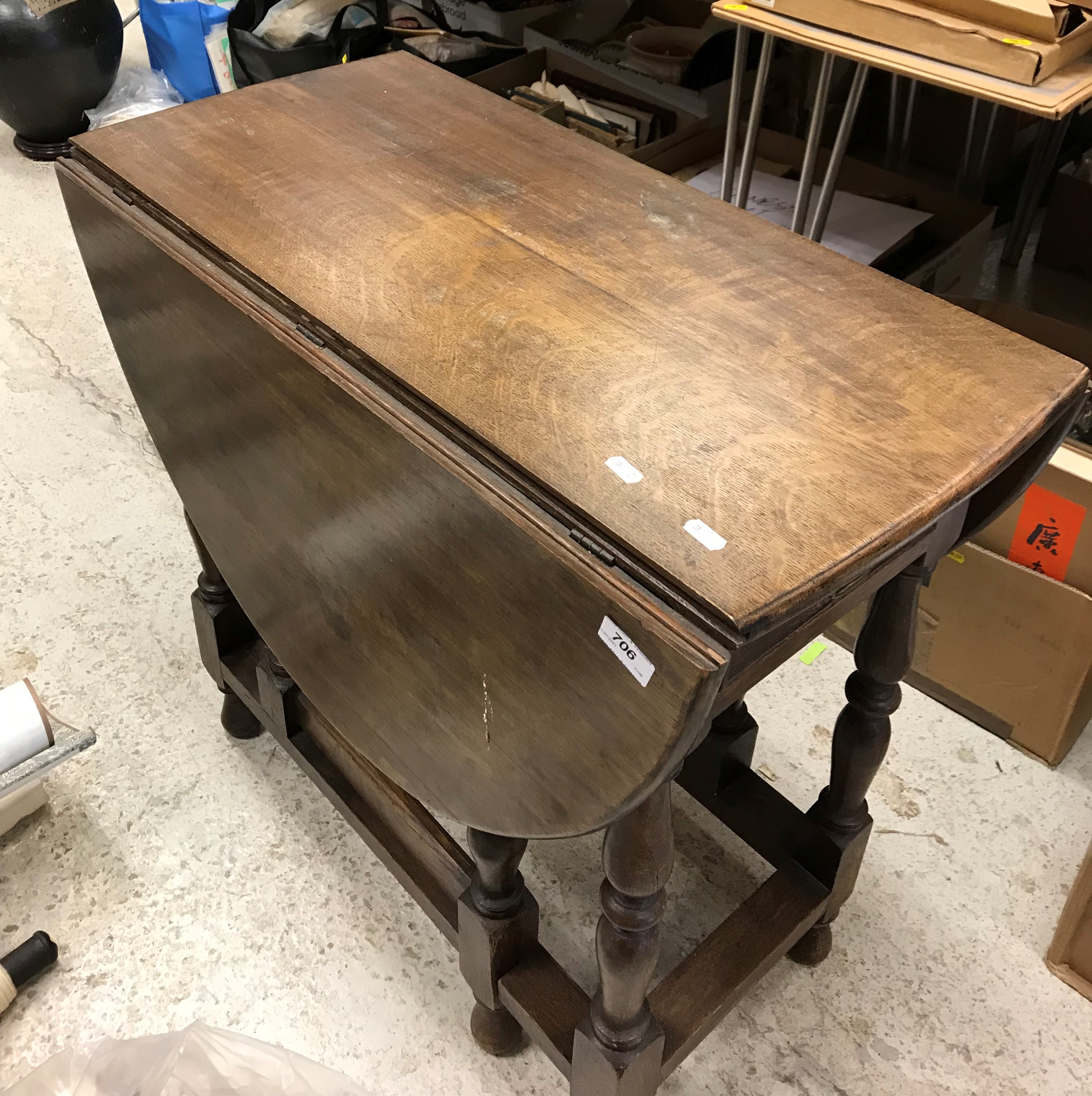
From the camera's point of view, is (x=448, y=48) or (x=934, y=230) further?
(x=448, y=48)

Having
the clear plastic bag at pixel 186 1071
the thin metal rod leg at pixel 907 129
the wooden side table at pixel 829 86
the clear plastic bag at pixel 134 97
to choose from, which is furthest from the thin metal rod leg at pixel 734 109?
the clear plastic bag at pixel 134 97

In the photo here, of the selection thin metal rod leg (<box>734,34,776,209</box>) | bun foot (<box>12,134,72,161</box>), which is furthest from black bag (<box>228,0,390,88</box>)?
thin metal rod leg (<box>734,34,776,209</box>)

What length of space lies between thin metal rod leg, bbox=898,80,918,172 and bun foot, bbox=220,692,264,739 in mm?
2150

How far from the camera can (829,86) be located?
1658 mm

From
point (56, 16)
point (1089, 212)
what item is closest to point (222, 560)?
point (1089, 212)

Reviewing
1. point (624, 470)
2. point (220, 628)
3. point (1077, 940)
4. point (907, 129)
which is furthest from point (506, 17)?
point (1077, 940)

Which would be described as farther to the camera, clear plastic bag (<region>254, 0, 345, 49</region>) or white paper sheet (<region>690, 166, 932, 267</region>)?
clear plastic bag (<region>254, 0, 345, 49</region>)

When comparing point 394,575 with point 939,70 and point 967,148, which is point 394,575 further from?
point 967,148

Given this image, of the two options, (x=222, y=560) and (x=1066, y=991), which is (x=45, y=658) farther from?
(x=1066, y=991)

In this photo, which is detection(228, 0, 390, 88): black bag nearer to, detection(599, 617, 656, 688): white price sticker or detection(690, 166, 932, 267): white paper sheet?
detection(690, 166, 932, 267): white paper sheet

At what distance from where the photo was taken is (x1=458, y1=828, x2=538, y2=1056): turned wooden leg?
3.50 feet

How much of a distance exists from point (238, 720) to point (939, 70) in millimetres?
1353

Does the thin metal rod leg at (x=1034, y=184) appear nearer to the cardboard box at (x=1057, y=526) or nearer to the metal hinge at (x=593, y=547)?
the cardboard box at (x=1057, y=526)

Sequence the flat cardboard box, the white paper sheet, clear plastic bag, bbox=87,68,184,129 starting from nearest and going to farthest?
the flat cardboard box
the white paper sheet
clear plastic bag, bbox=87,68,184,129
